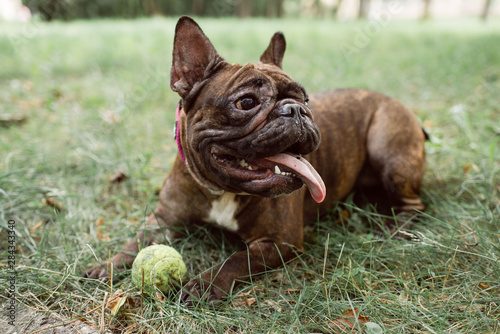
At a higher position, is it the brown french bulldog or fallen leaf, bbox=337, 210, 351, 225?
the brown french bulldog

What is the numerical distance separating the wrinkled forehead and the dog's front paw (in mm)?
1056

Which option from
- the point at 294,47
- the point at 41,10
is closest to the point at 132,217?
the point at 294,47

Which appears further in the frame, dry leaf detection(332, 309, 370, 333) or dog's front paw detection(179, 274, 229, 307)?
dog's front paw detection(179, 274, 229, 307)

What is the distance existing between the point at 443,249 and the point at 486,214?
0.58 meters

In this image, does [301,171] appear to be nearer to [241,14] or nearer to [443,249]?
[443,249]

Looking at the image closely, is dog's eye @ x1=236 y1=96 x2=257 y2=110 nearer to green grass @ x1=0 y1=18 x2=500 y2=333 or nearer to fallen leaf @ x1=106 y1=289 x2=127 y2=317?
green grass @ x1=0 y1=18 x2=500 y2=333

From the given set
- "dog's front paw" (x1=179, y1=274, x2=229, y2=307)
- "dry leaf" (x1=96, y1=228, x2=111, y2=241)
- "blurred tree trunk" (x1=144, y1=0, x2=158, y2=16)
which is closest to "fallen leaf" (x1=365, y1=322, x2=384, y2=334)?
"dog's front paw" (x1=179, y1=274, x2=229, y2=307)

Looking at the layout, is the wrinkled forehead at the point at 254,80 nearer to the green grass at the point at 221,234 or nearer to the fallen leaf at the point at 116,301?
the green grass at the point at 221,234

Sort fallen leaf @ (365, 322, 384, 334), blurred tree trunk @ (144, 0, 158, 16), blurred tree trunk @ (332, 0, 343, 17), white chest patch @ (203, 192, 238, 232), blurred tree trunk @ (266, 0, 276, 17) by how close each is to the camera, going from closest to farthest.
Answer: fallen leaf @ (365, 322, 384, 334) < white chest patch @ (203, 192, 238, 232) < blurred tree trunk @ (144, 0, 158, 16) < blurred tree trunk @ (266, 0, 276, 17) < blurred tree trunk @ (332, 0, 343, 17)

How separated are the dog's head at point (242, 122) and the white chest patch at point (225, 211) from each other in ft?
0.64

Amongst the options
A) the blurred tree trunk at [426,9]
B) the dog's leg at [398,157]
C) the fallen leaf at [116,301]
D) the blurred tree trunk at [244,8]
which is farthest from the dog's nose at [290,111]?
the blurred tree trunk at [426,9]

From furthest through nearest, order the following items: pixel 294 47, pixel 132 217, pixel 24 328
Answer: pixel 294 47
pixel 132 217
pixel 24 328

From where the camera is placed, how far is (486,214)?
2.84m

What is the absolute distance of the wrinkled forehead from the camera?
2.22 metres
